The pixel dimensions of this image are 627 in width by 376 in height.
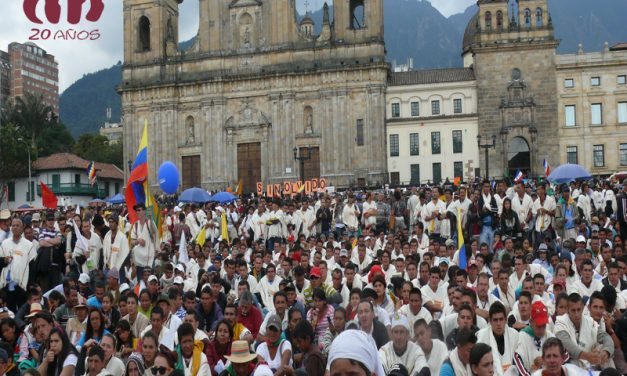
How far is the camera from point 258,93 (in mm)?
53969

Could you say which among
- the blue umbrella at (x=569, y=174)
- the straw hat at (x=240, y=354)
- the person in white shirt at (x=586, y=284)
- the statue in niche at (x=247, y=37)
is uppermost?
the statue in niche at (x=247, y=37)

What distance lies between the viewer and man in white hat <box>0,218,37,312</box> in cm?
1448

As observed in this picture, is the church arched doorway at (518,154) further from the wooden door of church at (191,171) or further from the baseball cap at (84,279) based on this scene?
the baseball cap at (84,279)

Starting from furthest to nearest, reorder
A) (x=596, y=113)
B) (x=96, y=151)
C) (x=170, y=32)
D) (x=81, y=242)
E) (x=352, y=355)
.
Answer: (x=96, y=151), (x=170, y=32), (x=596, y=113), (x=81, y=242), (x=352, y=355)

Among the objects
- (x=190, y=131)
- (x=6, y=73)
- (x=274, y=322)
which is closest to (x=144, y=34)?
(x=190, y=131)

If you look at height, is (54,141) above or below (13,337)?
above

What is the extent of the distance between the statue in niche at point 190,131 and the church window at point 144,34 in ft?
22.2

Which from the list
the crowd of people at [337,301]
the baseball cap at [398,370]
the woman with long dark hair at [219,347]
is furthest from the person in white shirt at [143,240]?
the baseball cap at [398,370]

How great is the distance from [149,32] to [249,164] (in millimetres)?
13781

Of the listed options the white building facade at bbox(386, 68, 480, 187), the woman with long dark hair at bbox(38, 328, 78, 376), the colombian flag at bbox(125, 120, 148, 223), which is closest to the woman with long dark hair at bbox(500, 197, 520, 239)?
the colombian flag at bbox(125, 120, 148, 223)

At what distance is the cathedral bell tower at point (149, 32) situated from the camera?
56.7 metres

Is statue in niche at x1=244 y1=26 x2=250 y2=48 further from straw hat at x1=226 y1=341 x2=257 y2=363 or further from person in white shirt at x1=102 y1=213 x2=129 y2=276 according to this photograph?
straw hat at x1=226 y1=341 x2=257 y2=363

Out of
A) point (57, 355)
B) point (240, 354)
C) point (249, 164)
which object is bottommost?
point (57, 355)

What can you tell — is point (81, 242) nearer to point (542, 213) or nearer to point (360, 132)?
point (542, 213)
